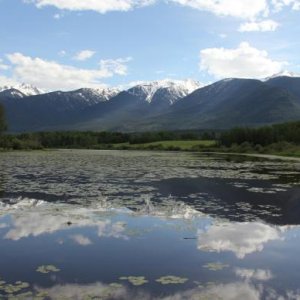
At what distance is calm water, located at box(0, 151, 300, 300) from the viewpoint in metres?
12.8

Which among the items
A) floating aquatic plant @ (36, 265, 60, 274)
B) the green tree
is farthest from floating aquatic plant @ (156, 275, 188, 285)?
the green tree

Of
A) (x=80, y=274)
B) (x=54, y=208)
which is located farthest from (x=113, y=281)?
(x=54, y=208)

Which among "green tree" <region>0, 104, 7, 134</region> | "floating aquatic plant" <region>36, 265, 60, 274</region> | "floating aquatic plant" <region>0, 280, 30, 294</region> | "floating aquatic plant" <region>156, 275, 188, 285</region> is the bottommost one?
"floating aquatic plant" <region>156, 275, 188, 285</region>

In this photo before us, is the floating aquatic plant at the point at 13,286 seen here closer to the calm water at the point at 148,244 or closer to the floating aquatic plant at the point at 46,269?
the calm water at the point at 148,244

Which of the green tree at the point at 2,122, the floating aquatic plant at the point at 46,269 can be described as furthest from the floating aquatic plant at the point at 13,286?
the green tree at the point at 2,122

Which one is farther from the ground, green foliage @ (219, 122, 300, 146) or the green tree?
the green tree

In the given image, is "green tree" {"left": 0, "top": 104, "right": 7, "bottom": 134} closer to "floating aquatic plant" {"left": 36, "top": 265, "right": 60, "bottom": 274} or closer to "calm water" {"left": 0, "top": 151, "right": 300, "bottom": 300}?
"calm water" {"left": 0, "top": 151, "right": 300, "bottom": 300}

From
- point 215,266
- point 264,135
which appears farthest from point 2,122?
point 215,266

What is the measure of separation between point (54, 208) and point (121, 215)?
4.23 metres

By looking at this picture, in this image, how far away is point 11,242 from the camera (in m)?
17.7

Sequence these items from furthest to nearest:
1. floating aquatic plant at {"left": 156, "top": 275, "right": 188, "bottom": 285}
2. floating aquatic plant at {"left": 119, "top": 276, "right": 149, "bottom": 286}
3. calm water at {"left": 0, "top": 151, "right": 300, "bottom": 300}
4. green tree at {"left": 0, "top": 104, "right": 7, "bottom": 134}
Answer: green tree at {"left": 0, "top": 104, "right": 7, "bottom": 134} < floating aquatic plant at {"left": 156, "top": 275, "right": 188, "bottom": 285} < floating aquatic plant at {"left": 119, "top": 276, "right": 149, "bottom": 286} < calm water at {"left": 0, "top": 151, "right": 300, "bottom": 300}

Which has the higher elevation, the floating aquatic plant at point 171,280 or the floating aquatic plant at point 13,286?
the floating aquatic plant at point 13,286

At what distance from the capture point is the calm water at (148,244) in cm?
1277

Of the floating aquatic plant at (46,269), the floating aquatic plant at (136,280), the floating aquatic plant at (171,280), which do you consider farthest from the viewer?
the floating aquatic plant at (46,269)
